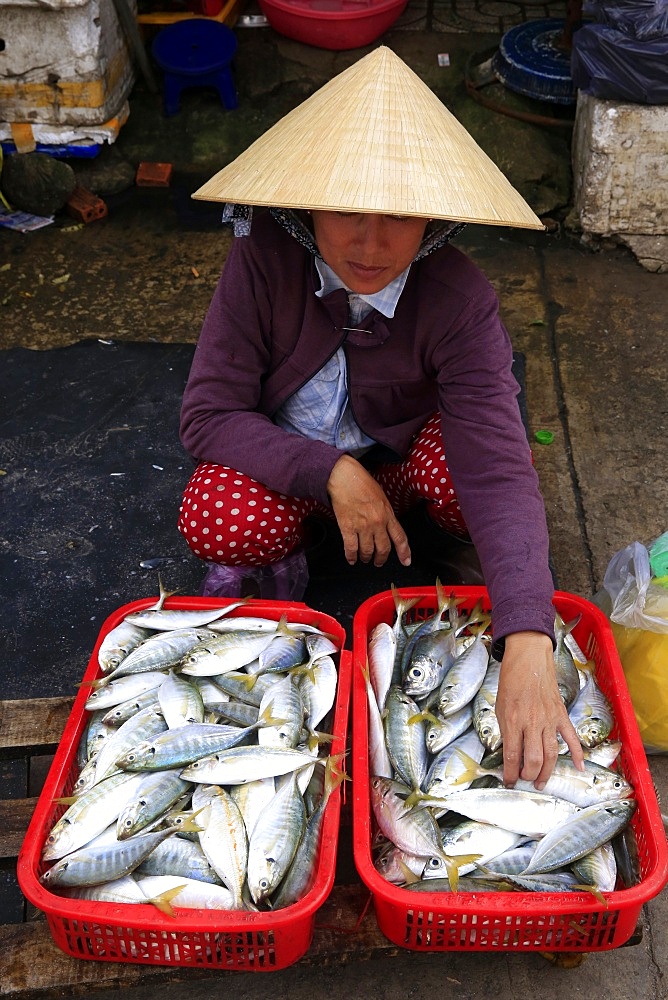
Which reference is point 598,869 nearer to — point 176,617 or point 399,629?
point 399,629

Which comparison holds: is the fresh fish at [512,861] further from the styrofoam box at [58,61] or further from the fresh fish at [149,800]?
the styrofoam box at [58,61]

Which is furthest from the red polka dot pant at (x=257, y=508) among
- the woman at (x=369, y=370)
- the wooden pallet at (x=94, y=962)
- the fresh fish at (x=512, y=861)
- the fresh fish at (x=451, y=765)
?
the fresh fish at (x=512, y=861)

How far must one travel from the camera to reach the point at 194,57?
15.1ft

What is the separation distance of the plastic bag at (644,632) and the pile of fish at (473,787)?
0.17 metres

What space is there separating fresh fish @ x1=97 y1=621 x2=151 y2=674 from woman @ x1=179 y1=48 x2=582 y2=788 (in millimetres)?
276

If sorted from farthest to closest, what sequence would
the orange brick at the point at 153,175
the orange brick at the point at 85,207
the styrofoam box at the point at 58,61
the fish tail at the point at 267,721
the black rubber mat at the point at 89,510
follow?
the orange brick at the point at 153,175
the orange brick at the point at 85,207
the styrofoam box at the point at 58,61
the black rubber mat at the point at 89,510
the fish tail at the point at 267,721

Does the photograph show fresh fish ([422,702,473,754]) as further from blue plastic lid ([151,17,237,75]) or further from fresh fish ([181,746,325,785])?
blue plastic lid ([151,17,237,75])

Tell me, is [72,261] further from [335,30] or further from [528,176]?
[528,176]

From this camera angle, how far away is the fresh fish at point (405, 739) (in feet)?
5.88

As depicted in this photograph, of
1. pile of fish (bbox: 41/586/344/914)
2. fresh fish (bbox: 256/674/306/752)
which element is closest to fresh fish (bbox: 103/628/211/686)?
pile of fish (bbox: 41/586/344/914)

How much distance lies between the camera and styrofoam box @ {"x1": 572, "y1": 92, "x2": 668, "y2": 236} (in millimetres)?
3732

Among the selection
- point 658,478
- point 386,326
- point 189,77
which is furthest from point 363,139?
point 189,77

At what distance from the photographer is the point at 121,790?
1689 millimetres

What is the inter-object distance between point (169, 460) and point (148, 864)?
159cm
